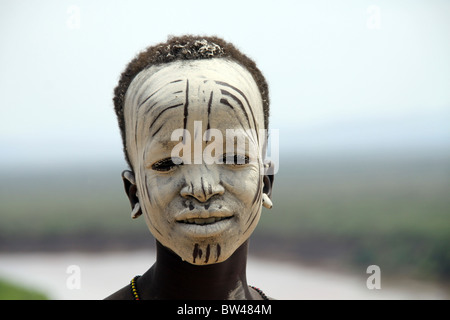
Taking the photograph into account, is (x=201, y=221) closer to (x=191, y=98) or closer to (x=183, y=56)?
(x=191, y=98)

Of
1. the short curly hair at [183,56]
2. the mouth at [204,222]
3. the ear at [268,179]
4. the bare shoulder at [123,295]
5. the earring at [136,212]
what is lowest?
the bare shoulder at [123,295]

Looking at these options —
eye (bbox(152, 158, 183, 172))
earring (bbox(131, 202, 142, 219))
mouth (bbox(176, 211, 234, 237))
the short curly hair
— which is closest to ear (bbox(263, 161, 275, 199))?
the short curly hair

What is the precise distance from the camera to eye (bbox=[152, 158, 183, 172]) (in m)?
2.92

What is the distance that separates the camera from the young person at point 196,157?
2.88 m

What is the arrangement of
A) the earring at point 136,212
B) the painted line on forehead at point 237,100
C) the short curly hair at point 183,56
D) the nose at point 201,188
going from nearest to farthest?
the nose at point 201,188, the painted line on forehead at point 237,100, the short curly hair at point 183,56, the earring at point 136,212

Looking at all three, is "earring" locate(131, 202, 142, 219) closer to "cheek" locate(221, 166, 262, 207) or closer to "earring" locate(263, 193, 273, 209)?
"cheek" locate(221, 166, 262, 207)

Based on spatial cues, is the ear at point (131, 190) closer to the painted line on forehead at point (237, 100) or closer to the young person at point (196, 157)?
the young person at point (196, 157)


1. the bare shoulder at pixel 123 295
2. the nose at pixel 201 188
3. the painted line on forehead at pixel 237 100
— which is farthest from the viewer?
the bare shoulder at pixel 123 295

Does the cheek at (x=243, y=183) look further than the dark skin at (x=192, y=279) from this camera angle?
No

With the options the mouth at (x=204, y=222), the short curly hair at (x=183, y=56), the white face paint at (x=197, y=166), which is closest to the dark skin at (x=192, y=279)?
the white face paint at (x=197, y=166)

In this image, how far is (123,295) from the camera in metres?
3.41

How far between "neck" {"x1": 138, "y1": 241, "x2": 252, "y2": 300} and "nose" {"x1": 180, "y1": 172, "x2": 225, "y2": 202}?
53 centimetres
